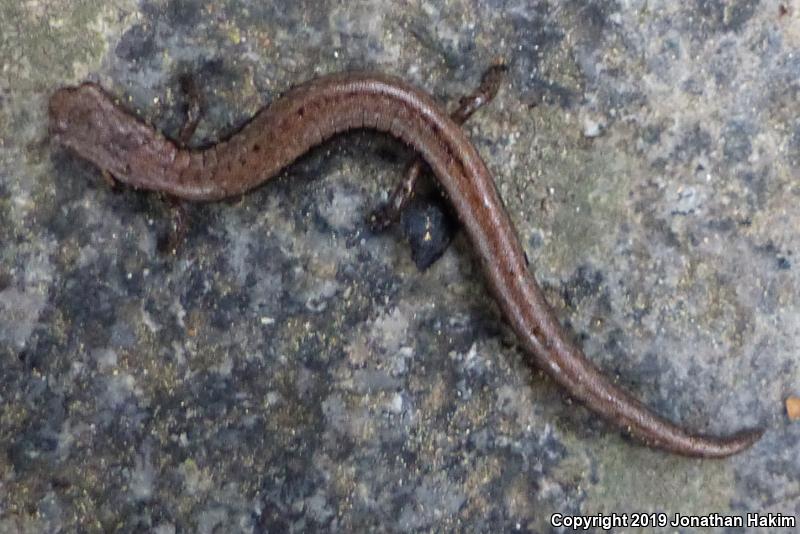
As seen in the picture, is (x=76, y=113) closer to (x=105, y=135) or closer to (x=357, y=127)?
(x=105, y=135)

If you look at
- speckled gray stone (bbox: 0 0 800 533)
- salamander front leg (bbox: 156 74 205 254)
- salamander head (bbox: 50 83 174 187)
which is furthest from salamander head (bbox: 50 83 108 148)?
salamander front leg (bbox: 156 74 205 254)

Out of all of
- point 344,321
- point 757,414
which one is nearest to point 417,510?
point 344,321

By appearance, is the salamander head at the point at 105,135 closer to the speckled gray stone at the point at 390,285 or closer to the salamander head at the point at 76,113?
the salamander head at the point at 76,113

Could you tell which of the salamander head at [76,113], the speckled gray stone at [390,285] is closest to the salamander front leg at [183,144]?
the speckled gray stone at [390,285]

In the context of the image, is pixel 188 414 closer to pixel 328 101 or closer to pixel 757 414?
pixel 328 101

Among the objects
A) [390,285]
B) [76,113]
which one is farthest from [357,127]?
[76,113]

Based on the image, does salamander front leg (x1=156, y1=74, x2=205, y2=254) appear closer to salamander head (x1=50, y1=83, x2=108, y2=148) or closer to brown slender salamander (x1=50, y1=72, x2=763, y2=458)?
brown slender salamander (x1=50, y1=72, x2=763, y2=458)
